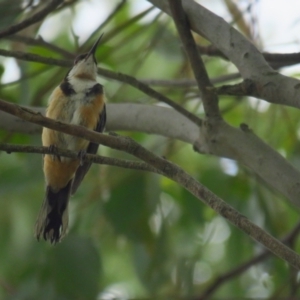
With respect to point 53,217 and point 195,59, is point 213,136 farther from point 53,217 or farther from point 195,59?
point 53,217

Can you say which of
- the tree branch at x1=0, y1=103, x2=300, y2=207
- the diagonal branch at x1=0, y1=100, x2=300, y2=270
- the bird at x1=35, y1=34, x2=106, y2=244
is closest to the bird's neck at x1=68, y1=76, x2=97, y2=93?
the bird at x1=35, y1=34, x2=106, y2=244

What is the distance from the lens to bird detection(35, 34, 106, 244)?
3090mm

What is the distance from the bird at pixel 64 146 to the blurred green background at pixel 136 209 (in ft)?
0.32

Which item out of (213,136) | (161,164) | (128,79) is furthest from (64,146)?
(161,164)

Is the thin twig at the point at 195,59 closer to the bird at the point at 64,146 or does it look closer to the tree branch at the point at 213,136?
the tree branch at the point at 213,136

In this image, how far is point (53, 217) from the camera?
313 centimetres

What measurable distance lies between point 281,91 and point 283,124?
6.30 ft

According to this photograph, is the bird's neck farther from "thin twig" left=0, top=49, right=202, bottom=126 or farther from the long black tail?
"thin twig" left=0, top=49, right=202, bottom=126

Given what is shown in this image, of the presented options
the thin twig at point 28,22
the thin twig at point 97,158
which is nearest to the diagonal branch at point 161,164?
the thin twig at point 97,158

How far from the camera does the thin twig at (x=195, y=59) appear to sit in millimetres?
2199

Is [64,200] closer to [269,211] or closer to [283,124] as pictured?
[269,211]

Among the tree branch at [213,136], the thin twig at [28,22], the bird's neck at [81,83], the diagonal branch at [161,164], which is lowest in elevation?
the diagonal branch at [161,164]

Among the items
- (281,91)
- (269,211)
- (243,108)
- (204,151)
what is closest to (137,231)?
(269,211)

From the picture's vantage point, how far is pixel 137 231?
11.5ft
